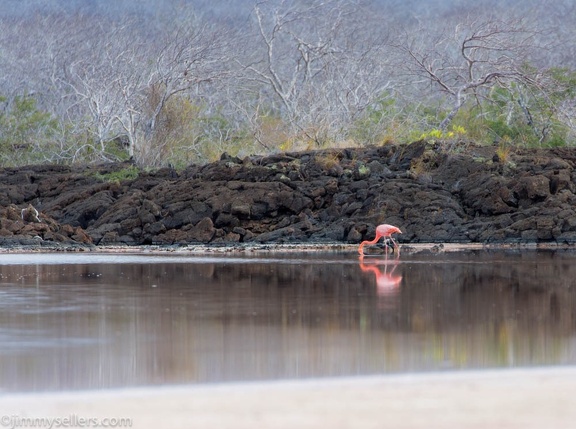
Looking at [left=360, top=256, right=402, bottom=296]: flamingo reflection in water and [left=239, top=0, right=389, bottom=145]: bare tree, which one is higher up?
[left=239, top=0, right=389, bottom=145]: bare tree

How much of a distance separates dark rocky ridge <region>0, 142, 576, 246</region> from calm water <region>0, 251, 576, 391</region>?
928 cm

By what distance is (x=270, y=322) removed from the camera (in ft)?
34.6

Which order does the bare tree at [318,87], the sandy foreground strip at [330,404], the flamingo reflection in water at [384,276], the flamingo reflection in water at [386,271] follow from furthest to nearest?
the bare tree at [318,87], the flamingo reflection in water at [386,271], the flamingo reflection in water at [384,276], the sandy foreground strip at [330,404]

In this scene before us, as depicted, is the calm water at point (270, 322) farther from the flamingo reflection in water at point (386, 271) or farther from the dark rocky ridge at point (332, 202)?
the dark rocky ridge at point (332, 202)

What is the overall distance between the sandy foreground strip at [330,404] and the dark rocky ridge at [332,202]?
66.9ft

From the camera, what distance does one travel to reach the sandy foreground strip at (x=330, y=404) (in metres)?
5.73

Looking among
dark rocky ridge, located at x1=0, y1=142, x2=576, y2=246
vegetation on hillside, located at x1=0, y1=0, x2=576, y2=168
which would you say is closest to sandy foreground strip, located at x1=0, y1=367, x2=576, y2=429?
dark rocky ridge, located at x1=0, y1=142, x2=576, y2=246

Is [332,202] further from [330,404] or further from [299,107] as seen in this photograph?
[330,404]

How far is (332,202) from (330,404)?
2409 centimetres

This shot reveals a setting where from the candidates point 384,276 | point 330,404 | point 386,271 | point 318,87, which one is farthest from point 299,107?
point 330,404

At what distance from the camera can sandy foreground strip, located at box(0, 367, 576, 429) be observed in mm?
5730

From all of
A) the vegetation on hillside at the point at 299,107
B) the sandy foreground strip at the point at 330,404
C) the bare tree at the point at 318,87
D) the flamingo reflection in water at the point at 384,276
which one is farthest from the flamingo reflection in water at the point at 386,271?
the bare tree at the point at 318,87

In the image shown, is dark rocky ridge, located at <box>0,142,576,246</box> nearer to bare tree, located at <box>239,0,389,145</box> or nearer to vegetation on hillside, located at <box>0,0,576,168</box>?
vegetation on hillside, located at <box>0,0,576,168</box>

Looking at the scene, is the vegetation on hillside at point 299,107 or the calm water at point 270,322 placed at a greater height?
the vegetation on hillside at point 299,107
